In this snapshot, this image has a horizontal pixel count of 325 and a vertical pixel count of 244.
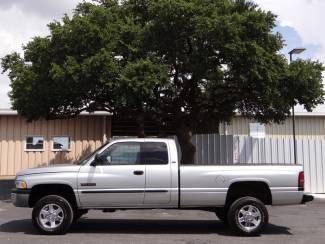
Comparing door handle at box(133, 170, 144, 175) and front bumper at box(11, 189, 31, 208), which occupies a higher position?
door handle at box(133, 170, 144, 175)

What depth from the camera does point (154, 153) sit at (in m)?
10.7

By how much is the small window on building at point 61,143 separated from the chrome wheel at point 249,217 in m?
17.2

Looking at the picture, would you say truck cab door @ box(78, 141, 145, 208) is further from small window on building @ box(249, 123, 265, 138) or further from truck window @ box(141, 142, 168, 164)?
small window on building @ box(249, 123, 265, 138)

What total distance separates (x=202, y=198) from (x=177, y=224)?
1.94 m

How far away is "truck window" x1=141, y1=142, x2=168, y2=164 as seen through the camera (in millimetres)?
10633

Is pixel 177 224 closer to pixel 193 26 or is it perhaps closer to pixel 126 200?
pixel 126 200

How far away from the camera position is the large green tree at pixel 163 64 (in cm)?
1684

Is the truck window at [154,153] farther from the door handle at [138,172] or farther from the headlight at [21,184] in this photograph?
the headlight at [21,184]

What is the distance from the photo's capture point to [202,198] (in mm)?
10461

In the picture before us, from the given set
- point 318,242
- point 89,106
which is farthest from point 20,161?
point 318,242

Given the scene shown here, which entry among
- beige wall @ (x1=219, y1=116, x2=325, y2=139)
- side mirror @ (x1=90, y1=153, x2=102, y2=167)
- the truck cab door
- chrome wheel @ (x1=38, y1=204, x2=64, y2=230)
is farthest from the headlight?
beige wall @ (x1=219, y1=116, x2=325, y2=139)

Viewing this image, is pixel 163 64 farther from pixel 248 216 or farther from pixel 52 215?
pixel 52 215

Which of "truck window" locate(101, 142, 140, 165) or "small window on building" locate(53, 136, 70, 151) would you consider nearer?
"truck window" locate(101, 142, 140, 165)

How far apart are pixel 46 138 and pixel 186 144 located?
9568 millimetres
